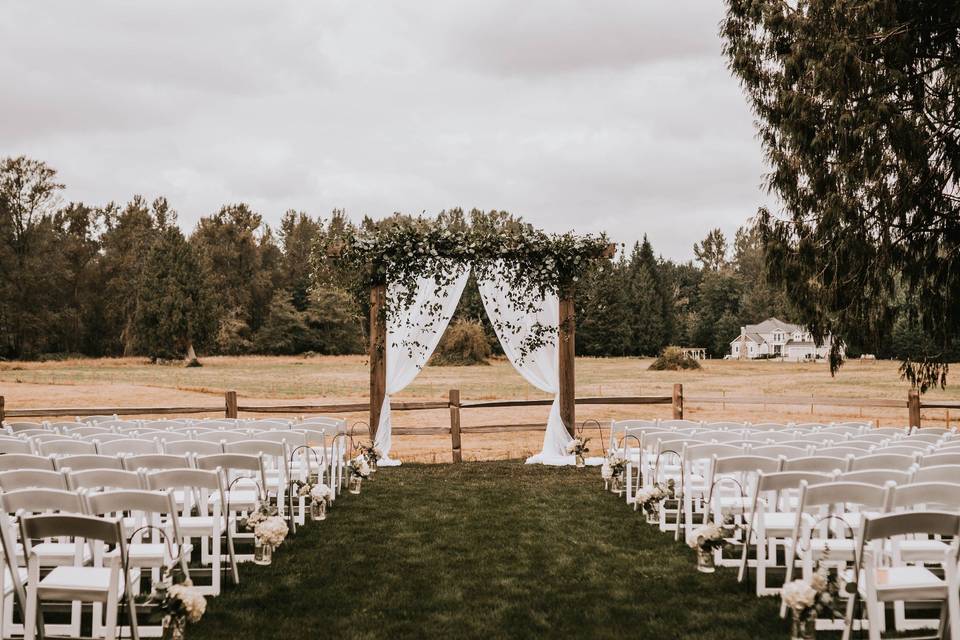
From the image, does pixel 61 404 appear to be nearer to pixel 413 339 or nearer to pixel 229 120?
pixel 229 120

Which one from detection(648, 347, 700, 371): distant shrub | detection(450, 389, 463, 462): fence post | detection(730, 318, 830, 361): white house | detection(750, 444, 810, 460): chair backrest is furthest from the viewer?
detection(730, 318, 830, 361): white house

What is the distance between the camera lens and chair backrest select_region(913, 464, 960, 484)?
536cm

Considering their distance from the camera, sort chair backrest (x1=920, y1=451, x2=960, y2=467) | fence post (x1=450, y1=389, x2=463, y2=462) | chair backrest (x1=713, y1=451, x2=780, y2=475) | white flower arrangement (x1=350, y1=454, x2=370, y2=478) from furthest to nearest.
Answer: fence post (x1=450, y1=389, x2=463, y2=462)
white flower arrangement (x1=350, y1=454, x2=370, y2=478)
chair backrest (x1=920, y1=451, x2=960, y2=467)
chair backrest (x1=713, y1=451, x2=780, y2=475)

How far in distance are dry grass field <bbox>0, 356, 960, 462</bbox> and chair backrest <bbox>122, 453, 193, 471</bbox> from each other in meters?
7.59

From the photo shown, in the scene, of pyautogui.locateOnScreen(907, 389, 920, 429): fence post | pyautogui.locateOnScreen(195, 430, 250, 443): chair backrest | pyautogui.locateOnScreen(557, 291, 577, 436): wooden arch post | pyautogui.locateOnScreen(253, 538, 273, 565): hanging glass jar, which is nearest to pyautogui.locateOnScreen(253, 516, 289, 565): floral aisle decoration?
pyautogui.locateOnScreen(253, 538, 273, 565): hanging glass jar

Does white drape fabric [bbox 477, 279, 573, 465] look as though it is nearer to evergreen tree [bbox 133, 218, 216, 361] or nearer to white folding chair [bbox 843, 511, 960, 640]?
white folding chair [bbox 843, 511, 960, 640]

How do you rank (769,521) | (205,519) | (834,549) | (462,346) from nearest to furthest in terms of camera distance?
(834,549) → (769,521) → (205,519) → (462,346)

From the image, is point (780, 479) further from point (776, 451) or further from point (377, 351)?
point (377, 351)

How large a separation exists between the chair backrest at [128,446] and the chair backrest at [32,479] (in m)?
2.13

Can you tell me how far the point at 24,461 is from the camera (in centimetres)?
580

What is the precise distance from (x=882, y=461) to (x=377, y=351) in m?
7.60

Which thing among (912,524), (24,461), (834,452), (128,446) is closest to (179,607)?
(24,461)

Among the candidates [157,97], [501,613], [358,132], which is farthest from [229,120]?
[501,613]

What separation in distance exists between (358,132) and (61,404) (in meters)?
27.5
